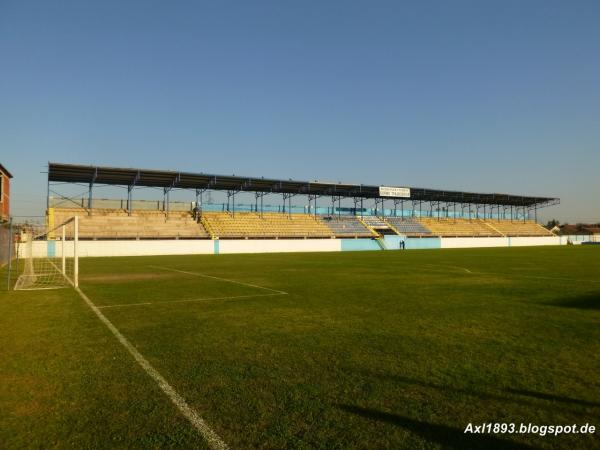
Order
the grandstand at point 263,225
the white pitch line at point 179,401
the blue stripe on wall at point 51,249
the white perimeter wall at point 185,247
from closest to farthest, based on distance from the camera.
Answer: the white pitch line at point 179,401, the blue stripe on wall at point 51,249, the white perimeter wall at point 185,247, the grandstand at point 263,225

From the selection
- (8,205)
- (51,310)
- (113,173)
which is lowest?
(51,310)

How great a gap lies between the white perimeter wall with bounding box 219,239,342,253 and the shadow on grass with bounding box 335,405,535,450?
41422 mm

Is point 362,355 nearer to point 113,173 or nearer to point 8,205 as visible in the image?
point 113,173

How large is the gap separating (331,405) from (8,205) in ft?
168

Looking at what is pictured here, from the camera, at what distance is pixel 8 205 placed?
4394 cm

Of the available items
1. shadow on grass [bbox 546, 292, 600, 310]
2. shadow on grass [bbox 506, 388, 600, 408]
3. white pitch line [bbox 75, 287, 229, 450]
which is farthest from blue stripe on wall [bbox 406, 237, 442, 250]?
shadow on grass [bbox 506, 388, 600, 408]

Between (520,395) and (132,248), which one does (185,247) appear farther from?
(520,395)

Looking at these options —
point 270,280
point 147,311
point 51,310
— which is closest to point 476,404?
point 147,311

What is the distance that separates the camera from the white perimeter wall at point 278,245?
4469 cm

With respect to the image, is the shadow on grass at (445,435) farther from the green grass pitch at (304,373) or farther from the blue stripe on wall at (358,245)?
the blue stripe on wall at (358,245)

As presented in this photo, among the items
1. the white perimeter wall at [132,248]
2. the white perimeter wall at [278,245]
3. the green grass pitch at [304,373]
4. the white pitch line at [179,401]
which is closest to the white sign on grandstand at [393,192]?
the white perimeter wall at [278,245]

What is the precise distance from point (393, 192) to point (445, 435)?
61.5 m

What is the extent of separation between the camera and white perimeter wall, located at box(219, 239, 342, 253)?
4469cm

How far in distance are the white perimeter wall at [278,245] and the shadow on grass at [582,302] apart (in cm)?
3656
